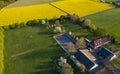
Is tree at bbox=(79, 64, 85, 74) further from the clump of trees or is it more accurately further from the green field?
the green field

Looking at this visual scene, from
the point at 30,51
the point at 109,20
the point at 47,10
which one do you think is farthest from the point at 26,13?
the point at 30,51

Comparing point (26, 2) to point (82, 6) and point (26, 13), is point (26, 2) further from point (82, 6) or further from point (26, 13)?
point (82, 6)

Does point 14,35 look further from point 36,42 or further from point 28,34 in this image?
point 36,42

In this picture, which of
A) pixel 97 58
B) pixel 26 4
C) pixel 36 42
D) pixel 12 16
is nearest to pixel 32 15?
pixel 12 16

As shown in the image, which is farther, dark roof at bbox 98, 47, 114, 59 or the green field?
the green field

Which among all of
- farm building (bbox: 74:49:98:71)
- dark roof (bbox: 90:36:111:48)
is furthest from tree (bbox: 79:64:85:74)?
dark roof (bbox: 90:36:111:48)
